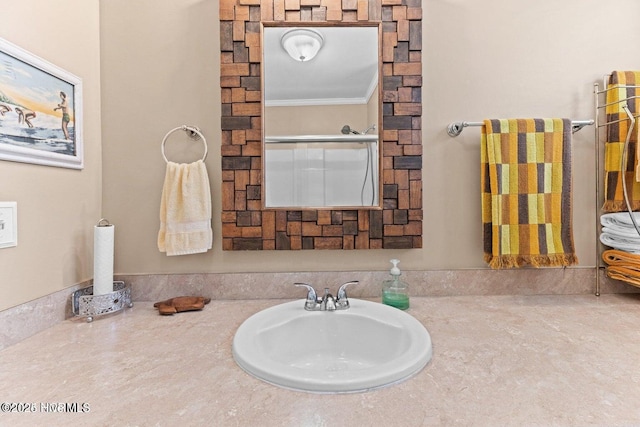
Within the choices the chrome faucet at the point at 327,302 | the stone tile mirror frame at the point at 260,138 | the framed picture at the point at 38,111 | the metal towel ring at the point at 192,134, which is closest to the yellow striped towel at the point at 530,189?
the stone tile mirror frame at the point at 260,138

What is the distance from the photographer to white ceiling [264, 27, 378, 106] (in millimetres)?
1114

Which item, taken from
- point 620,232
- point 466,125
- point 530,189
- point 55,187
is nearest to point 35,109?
point 55,187

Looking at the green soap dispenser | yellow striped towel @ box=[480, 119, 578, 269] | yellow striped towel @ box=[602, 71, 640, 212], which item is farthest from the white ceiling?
yellow striped towel @ box=[602, 71, 640, 212]

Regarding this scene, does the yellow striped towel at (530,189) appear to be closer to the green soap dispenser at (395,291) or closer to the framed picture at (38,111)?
the green soap dispenser at (395,291)

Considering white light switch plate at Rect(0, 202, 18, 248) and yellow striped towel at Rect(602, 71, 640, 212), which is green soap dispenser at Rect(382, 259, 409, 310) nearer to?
yellow striped towel at Rect(602, 71, 640, 212)

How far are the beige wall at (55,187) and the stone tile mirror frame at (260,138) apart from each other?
0.48 metres

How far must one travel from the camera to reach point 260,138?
113 centimetres

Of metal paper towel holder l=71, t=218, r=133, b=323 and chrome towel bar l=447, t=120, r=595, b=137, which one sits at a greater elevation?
chrome towel bar l=447, t=120, r=595, b=137

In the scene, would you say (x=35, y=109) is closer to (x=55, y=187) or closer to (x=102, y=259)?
(x=55, y=187)

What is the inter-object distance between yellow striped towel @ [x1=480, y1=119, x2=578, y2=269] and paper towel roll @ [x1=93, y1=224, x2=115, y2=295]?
1.39 m

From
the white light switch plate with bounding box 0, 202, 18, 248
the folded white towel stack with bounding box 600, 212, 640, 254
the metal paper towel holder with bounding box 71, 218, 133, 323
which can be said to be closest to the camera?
the white light switch plate with bounding box 0, 202, 18, 248

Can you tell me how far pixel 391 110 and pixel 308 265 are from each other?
27.1 inches

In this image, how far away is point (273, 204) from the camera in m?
1.15

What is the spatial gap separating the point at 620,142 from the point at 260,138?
55.0 inches
